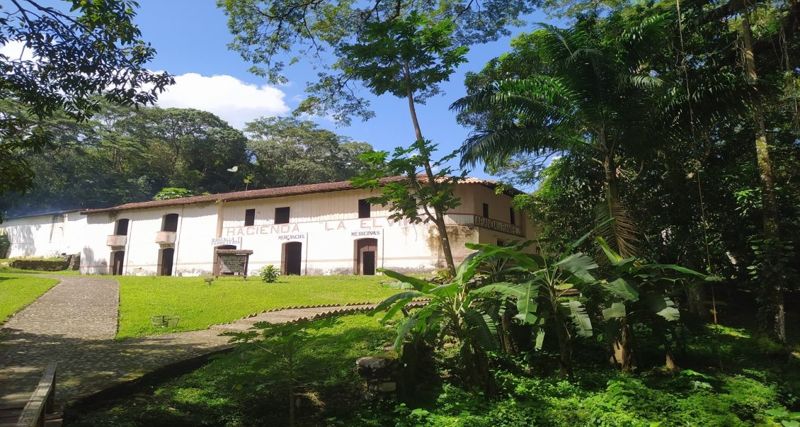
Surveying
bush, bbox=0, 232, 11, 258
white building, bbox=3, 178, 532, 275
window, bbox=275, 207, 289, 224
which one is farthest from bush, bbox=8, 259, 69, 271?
window, bbox=275, 207, 289, 224

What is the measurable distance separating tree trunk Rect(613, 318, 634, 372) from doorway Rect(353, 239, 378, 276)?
1682cm

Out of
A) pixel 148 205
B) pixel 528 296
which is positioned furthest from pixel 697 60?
pixel 148 205

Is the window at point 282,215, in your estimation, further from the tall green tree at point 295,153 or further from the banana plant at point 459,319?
the banana plant at point 459,319

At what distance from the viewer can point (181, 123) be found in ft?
126

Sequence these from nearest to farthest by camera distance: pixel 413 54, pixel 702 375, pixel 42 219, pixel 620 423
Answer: pixel 620 423 < pixel 702 375 < pixel 413 54 < pixel 42 219

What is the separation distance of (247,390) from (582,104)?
6.12m

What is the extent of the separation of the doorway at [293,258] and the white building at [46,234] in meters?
15.3

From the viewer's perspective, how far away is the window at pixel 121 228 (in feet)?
97.7

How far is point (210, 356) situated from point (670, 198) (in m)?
9.09

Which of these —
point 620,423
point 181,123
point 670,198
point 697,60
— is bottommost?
point 620,423

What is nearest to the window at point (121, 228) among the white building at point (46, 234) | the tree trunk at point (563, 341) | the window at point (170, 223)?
the white building at point (46, 234)

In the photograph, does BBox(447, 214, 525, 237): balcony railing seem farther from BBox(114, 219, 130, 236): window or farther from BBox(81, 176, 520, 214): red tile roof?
BBox(114, 219, 130, 236): window

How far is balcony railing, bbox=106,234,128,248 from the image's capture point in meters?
28.9

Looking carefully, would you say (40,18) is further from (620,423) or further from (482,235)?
(482,235)
